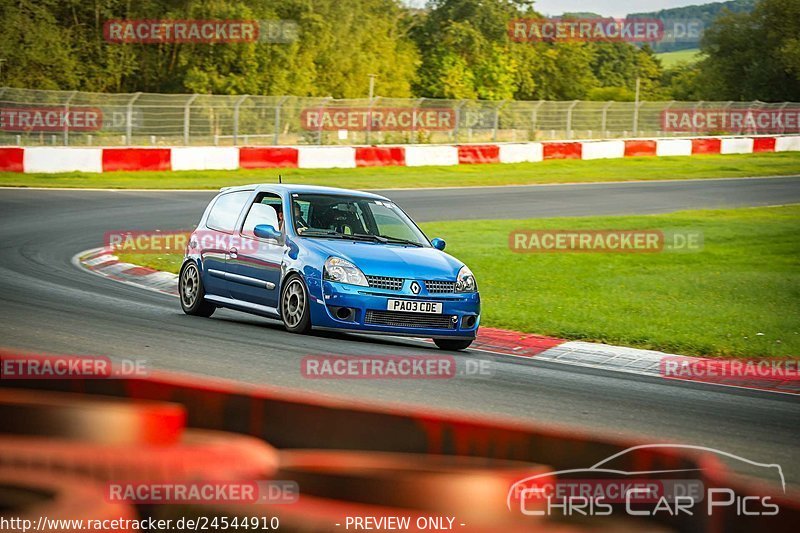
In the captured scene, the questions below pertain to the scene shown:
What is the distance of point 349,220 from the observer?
39.7 ft

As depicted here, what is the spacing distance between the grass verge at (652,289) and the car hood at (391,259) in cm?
154

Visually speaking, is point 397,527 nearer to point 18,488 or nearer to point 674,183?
point 18,488

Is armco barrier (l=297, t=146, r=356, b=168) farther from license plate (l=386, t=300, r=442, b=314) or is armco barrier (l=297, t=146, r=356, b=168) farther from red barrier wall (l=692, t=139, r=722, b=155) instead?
license plate (l=386, t=300, r=442, b=314)

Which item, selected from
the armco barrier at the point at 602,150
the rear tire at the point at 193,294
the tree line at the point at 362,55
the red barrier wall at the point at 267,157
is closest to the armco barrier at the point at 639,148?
the armco barrier at the point at 602,150

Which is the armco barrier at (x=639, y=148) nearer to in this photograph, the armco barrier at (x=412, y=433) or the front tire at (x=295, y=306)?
the front tire at (x=295, y=306)

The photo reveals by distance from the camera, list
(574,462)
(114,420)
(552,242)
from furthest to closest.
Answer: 1. (552,242)
2. (114,420)
3. (574,462)

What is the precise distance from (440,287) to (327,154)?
78.4 ft

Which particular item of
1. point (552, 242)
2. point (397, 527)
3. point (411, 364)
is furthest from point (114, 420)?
point (552, 242)

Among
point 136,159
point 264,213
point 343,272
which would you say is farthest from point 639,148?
point 343,272

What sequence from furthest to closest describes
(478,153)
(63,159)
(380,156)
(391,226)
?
(478,153) → (380,156) → (63,159) → (391,226)

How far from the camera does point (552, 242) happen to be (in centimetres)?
2008

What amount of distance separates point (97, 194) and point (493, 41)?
68450 millimetres

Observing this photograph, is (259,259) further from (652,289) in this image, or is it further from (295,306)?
(652,289)

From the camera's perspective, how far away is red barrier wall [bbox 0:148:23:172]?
28719mm
